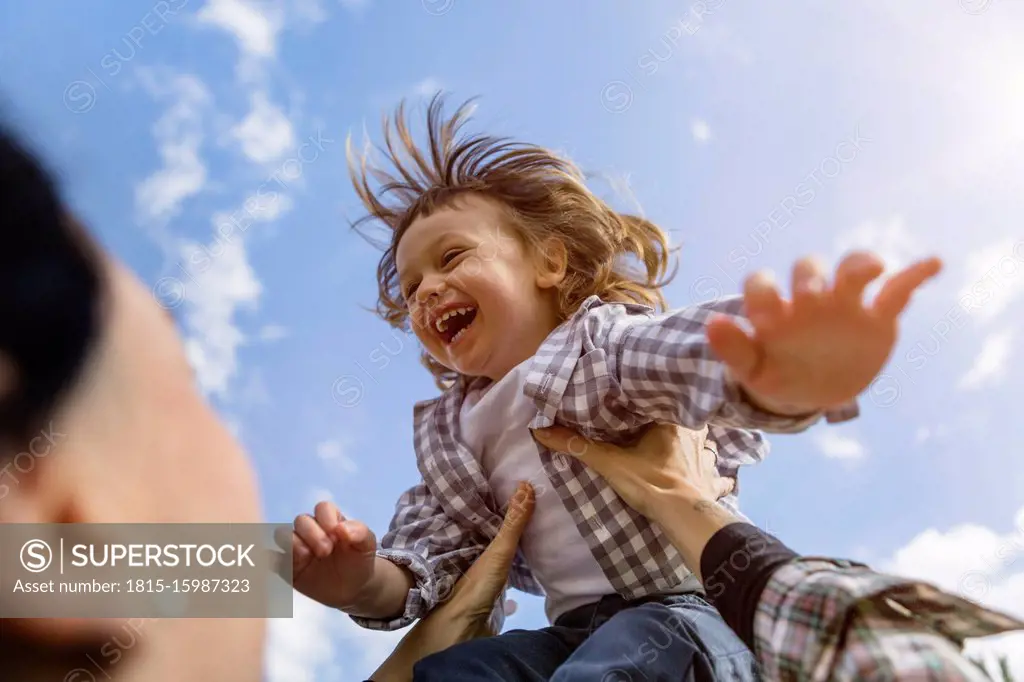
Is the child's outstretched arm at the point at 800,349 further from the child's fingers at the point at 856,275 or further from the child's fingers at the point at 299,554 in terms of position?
the child's fingers at the point at 299,554

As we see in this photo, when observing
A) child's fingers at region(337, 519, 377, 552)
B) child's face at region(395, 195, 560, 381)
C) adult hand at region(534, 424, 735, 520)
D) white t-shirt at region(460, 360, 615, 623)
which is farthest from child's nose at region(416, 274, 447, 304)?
child's fingers at region(337, 519, 377, 552)

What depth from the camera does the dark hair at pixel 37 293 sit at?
972 millimetres

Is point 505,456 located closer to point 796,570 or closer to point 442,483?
point 442,483

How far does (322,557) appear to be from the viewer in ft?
2.95

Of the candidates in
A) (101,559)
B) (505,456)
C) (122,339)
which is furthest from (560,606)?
(122,339)

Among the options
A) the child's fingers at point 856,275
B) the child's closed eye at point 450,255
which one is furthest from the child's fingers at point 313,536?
the child's fingers at point 856,275

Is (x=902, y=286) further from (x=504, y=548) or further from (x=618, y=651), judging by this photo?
(x=504, y=548)

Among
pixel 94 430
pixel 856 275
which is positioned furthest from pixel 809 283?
pixel 94 430

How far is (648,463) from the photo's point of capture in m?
0.96

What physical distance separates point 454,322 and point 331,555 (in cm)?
42

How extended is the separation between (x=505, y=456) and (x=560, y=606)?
222 mm

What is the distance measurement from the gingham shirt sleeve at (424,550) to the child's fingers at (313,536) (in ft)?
0.52

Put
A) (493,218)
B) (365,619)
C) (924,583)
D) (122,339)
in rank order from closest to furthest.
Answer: (924,583), (365,619), (122,339), (493,218)

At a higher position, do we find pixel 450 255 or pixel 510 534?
pixel 450 255
